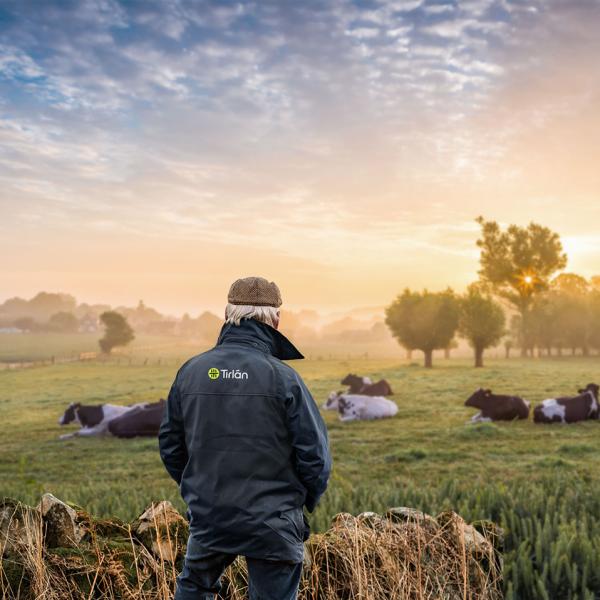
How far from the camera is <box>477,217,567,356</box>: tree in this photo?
65.8 metres

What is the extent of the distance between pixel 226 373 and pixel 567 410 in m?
16.3

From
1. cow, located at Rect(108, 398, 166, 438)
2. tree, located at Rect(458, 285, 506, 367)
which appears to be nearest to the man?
cow, located at Rect(108, 398, 166, 438)

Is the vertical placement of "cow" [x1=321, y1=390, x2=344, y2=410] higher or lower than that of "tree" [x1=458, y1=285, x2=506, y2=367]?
lower

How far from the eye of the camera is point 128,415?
677 inches

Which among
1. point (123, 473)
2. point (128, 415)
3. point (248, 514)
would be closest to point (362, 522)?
Answer: point (248, 514)

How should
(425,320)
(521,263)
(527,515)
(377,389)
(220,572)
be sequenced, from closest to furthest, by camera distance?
1. (220,572)
2. (527,515)
3. (377,389)
4. (425,320)
5. (521,263)

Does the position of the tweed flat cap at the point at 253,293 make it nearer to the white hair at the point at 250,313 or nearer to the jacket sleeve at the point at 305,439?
the white hair at the point at 250,313

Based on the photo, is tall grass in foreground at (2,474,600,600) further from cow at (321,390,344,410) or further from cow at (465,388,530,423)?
cow at (321,390,344,410)

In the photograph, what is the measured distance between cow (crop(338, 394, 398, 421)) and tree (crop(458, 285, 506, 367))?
33.0 m

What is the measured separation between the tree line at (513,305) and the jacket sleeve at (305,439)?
48.4 metres

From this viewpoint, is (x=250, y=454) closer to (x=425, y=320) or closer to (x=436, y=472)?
(x=436, y=472)

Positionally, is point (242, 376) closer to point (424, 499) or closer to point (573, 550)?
point (573, 550)

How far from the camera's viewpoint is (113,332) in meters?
78.1

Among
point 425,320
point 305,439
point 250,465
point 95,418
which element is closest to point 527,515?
point 305,439
